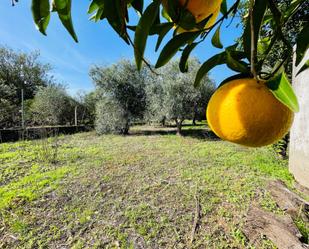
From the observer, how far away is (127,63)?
33.2 feet

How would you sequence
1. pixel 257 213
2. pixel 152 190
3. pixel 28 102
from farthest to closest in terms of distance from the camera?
1. pixel 28 102
2. pixel 152 190
3. pixel 257 213

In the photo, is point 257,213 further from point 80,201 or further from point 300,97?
point 80,201

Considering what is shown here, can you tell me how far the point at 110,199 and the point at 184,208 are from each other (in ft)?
3.05

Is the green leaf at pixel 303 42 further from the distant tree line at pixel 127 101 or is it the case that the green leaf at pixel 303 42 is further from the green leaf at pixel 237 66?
the distant tree line at pixel 127 101

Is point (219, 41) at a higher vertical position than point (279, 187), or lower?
higher

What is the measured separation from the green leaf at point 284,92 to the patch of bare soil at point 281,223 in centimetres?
193

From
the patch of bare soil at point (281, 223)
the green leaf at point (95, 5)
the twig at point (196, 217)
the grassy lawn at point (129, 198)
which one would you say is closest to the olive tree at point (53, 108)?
the grassy lawn at point (129, 198)

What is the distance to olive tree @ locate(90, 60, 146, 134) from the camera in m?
9.81

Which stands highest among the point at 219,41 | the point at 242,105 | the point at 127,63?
the point at 127,63

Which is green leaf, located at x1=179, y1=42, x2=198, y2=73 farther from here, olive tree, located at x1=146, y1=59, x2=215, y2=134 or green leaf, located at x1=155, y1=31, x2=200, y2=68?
olive tree, located at x1=146, y1=59, x2=215, y2=134

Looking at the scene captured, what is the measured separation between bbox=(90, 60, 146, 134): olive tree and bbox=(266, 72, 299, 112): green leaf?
946 cm

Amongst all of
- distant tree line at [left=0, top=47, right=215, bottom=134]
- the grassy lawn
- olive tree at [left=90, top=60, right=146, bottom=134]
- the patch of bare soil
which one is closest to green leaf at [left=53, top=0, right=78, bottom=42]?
the patch of bare soil

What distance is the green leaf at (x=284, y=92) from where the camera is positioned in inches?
9.7

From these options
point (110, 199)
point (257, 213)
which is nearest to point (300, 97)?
point (257, 213)
